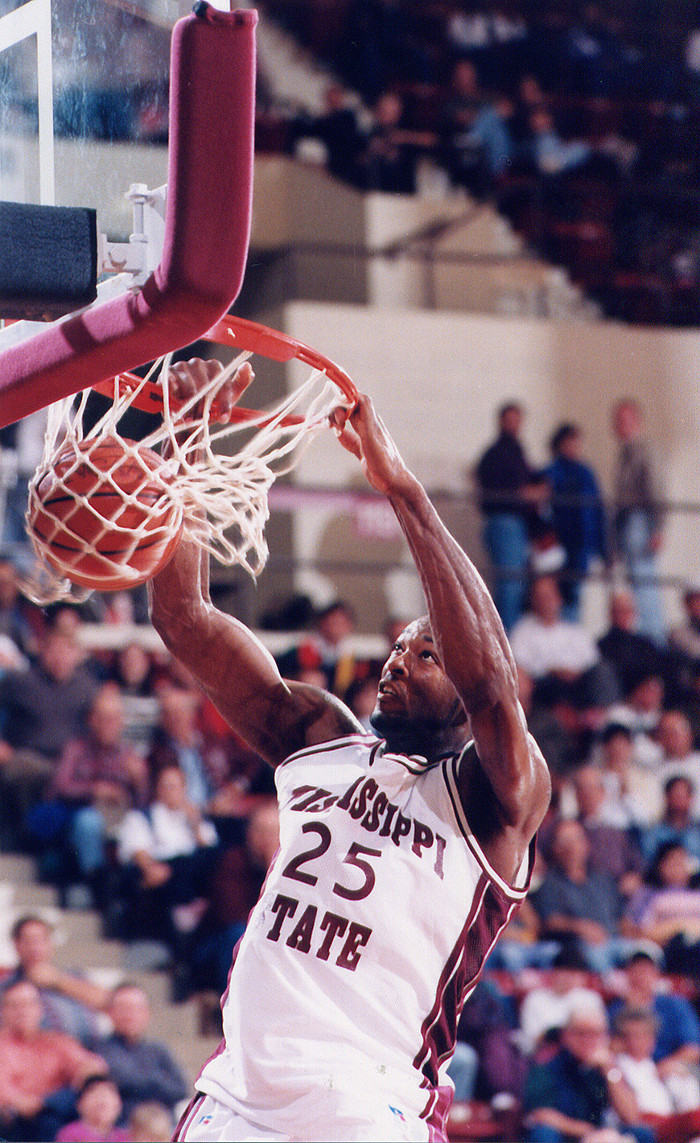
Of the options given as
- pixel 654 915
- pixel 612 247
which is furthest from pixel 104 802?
pixel 612 247

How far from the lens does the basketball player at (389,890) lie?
9.53 ft

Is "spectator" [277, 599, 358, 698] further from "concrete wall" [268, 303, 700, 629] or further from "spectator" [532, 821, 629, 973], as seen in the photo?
"concrete wall" [268, 303, 700, 629]

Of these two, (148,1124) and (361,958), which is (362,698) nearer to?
(148,1124)

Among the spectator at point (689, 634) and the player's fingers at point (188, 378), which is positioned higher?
the player's fingers at point (188, 378)

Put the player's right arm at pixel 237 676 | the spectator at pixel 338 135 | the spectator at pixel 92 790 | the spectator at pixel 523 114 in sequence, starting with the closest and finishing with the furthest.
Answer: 1. the player's right arm at pixel 237 676
2. the spectator at pixel 92 790
3. the spectator at pixel 338 135
4. the spectator at pixel 523 114

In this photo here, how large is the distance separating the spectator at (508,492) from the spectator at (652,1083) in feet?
11.9

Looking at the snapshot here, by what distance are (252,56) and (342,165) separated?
9388 millimetres

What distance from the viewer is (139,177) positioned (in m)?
2.59

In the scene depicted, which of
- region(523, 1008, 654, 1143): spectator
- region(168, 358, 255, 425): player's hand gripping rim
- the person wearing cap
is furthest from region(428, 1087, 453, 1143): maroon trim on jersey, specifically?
the person wearing cap

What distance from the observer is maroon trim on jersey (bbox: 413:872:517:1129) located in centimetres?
300

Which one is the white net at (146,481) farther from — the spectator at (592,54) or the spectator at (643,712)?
the spectator at (592,54)

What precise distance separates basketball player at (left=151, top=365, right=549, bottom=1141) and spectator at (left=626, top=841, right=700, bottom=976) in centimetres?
490

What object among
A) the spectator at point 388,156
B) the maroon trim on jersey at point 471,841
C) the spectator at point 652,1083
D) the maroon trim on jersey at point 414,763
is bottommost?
the spectator at point 652,1083

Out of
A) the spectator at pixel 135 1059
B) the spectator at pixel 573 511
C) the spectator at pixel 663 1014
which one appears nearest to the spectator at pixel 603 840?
the spectator at pixel 663 1014
